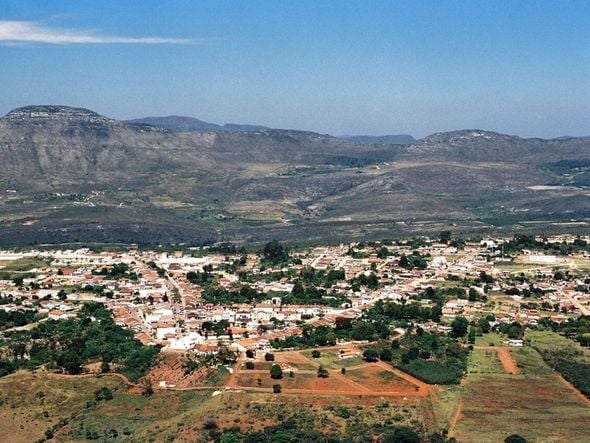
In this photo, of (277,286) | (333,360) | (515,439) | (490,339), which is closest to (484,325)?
(490,339)

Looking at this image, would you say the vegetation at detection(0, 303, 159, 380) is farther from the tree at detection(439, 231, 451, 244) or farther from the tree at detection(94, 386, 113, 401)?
the tree at detection(439, 231, 451, 244)

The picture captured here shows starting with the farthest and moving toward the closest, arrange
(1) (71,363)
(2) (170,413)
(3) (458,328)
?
(3) (458,328)
(1) (71,363)
(2) (170,413)

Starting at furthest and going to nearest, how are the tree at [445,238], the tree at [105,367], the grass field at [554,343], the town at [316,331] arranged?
the tree at [445,238] < the grass field at [554,343] < the tree at [105,367] < the town at [316,331]

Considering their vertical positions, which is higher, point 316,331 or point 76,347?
point 316,331

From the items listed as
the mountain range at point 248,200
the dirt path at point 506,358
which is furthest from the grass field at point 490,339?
the mountain range at point 248,200

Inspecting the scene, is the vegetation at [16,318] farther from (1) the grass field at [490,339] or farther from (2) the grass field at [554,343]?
(2) the grass field at [554,343]

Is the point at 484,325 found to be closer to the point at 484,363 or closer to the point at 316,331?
the point at 484,363

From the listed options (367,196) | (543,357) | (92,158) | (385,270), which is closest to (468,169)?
(367,196)

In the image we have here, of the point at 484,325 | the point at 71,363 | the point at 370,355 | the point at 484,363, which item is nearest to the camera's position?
the point at 71,363

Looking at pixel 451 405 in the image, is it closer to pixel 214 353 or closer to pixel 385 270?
pixel 214 353
